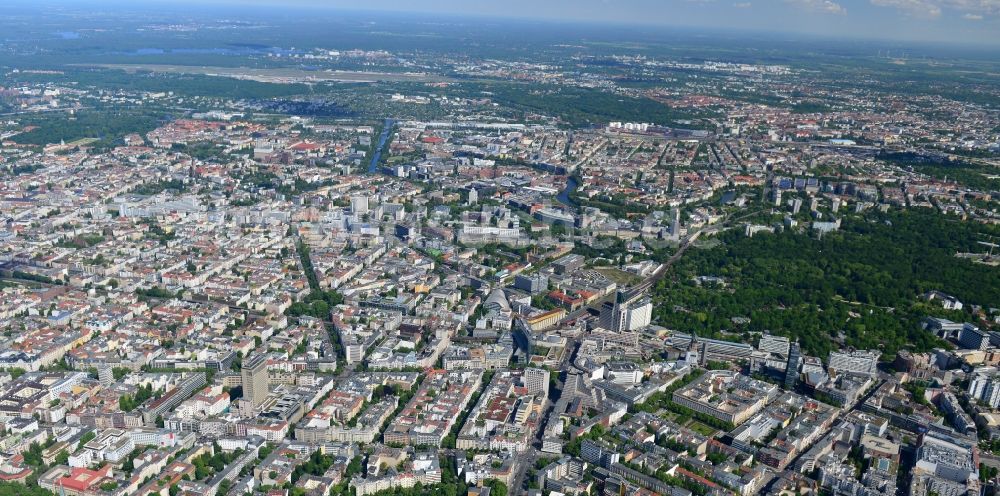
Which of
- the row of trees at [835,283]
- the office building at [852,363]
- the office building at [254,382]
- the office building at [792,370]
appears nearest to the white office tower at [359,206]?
the row of trees at [835,283]

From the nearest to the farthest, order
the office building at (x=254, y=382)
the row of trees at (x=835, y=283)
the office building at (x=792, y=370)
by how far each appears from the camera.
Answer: the office building at (x=254, y=382), the office building at (x=792, y=370), the row of trees at (x=835, y=283)

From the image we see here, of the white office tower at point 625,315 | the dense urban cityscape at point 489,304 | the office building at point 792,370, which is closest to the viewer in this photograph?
the dense urban cityscape at point 489,304

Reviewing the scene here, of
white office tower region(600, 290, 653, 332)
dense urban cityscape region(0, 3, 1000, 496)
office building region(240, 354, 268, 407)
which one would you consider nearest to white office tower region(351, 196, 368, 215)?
dense urban cityscape region(0, 3, 1000, 496)

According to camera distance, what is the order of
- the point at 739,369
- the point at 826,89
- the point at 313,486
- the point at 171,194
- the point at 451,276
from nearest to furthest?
the point at 313,486, the point at 739,369, the point at 451,276, the point at 171,194, the point at 826,89

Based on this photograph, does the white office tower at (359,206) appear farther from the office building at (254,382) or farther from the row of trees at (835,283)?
the office building at (254,382)

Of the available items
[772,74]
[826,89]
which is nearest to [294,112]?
[826,89]

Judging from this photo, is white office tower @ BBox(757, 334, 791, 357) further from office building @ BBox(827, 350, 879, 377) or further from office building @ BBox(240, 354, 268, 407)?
office building @ BBox(240, 354, 268, 407)

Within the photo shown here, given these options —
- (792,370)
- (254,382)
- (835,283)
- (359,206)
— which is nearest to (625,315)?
(792,370)

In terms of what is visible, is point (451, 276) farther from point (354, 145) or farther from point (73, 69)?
point (73, 69)
